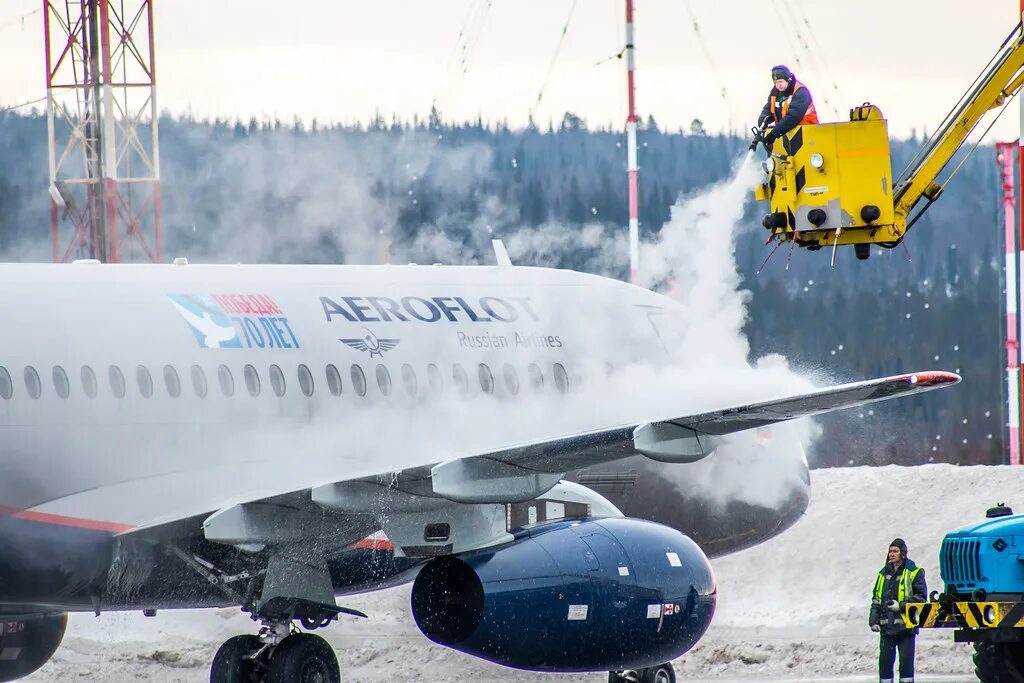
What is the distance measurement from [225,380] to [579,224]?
40.6 m

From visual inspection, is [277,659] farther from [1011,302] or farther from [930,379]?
[1011,302]

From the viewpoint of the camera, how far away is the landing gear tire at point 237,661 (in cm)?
1928

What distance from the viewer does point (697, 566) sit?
19.7 metres

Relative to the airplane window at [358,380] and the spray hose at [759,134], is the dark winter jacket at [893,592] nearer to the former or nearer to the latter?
the spray hose at [759,134]

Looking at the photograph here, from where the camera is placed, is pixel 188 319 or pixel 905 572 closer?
pixel 188 319

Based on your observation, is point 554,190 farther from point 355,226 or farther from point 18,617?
point 18,617

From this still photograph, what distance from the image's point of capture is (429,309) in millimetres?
20906

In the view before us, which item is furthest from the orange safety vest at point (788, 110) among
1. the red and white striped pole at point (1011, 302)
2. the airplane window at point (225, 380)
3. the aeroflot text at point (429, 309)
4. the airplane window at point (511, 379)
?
the red and white striped pole at point (1011, 302)

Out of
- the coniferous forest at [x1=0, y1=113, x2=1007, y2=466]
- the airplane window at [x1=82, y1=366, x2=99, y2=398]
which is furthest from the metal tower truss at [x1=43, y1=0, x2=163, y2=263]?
the airplane window at [x1=82, y1=366, x2=99, y2=398]

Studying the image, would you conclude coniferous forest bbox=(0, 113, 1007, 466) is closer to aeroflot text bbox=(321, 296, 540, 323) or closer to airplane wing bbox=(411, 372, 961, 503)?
aeroflot text bbox=(321, 296, 540, 323)

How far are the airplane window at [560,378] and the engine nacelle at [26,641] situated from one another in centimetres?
601

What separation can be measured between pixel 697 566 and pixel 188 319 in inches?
225

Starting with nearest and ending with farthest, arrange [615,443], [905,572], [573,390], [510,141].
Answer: [615,443]
[905,572]
[573,390]
[510,141]

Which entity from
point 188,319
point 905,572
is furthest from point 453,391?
point 905,572
